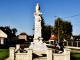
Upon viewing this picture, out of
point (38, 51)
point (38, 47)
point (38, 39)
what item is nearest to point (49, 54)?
point (38, 51)

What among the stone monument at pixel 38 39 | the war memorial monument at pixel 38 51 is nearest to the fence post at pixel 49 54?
the war memorial monument at pixel 38 51

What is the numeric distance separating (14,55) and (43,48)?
4.06m

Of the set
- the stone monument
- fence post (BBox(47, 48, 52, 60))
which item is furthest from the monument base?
fence post (BBox(47, 48, 52, 60))

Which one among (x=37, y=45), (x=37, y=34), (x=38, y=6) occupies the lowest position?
(x=37, y=45)

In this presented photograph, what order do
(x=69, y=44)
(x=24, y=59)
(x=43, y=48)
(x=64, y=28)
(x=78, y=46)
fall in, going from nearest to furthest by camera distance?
(x=24, y=59) < (x=43, y=48) < (x=78, y=46) < (x=69, y=44) < (x=64, y=28)

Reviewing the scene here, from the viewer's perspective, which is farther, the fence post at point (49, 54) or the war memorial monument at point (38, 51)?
the war memorial monument at point (38, 51)

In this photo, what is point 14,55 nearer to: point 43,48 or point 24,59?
point 24,59

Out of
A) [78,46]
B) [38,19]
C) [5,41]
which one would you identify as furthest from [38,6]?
[5,41]

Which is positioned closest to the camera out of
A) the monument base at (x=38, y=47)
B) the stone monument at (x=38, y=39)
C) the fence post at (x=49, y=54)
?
the fence post at (x=49, y=54)

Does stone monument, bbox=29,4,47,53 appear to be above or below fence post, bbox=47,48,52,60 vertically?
above

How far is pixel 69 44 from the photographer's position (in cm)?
3591

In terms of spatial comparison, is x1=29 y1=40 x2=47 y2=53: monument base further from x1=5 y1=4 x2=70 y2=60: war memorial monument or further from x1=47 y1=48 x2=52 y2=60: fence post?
x1=47 y1=48 x2=52 y2=60: fence post

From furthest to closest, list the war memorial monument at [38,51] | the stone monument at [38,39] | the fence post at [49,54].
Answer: the stone monument at [38,39] → the war memorial monument at [38,51] → the fence post at [49,54]

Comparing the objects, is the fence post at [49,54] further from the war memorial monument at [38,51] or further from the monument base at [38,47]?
the monument base at [38,47]
